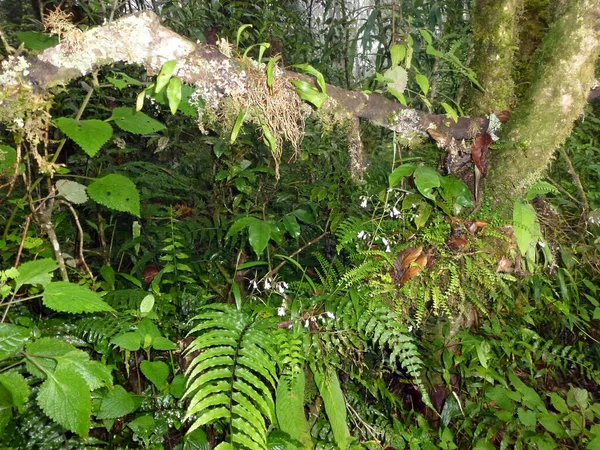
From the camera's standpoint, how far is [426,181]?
6.07ft

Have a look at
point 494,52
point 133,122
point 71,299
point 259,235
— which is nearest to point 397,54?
point 494,52

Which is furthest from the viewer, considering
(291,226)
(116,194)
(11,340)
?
(291,226)

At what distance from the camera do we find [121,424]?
1.88 meters

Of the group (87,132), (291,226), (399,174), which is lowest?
(291,226)

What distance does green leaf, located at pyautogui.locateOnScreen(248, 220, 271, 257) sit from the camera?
2008mm

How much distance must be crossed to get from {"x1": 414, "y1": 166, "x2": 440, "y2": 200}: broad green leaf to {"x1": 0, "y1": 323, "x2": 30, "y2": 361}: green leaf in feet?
5.36

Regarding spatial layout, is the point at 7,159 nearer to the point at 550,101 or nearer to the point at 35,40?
the point at 35,40

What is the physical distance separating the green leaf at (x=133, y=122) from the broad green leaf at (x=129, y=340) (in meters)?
0.86

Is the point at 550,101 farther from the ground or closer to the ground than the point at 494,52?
closer to the ground

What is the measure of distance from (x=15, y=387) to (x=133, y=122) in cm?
107

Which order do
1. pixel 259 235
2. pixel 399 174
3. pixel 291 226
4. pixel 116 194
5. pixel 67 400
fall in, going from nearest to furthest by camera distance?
pixel 67 400
pixel 116 194
pixel 399 174
pixel 259 235
pixel 291 226

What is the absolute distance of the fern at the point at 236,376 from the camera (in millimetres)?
1401

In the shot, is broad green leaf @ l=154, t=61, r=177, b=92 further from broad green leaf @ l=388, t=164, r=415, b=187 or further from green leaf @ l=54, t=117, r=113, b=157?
broad green leaf @ l=388, t=164, r=415, b=187

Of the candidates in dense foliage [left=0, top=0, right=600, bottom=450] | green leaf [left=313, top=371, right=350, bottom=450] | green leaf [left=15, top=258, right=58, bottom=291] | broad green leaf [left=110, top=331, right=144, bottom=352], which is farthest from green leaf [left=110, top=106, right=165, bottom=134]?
green leaf [left=313, top=371, right=350, bottom=450]
